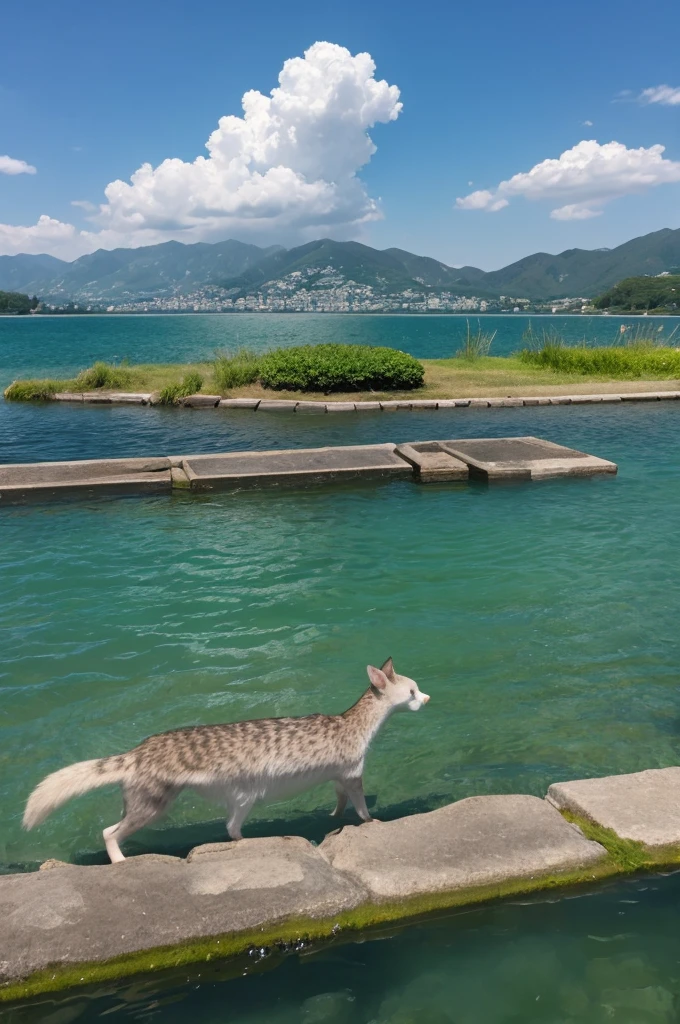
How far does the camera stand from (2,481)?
13.4m

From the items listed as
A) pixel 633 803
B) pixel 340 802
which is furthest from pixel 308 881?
pixel 633 803

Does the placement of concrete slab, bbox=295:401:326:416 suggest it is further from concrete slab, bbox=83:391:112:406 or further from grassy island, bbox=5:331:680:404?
concrete slab, bbox=83:391:112:406

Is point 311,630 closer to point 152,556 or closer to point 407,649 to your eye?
point 407,649

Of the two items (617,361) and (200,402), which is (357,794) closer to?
(200,402)

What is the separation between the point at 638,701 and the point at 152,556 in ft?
21.7

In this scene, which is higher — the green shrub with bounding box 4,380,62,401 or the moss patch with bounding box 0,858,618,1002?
the green shrub with bounding box 4,380,62,401

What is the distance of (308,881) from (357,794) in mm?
1022

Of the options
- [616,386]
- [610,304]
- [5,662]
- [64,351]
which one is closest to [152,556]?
[5,662]

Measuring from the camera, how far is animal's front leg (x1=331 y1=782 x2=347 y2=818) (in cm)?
501

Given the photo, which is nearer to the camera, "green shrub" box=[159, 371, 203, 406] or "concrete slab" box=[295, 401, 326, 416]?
"concrete slab" box=[295, 401, 326, 416]

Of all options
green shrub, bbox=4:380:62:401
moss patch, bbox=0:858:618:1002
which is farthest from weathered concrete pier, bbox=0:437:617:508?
green shrub, bbox=4:380:62:401

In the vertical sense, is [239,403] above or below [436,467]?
above

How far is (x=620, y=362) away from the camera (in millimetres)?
30719

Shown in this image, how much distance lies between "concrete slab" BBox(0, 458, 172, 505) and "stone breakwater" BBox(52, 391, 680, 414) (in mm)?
8808
